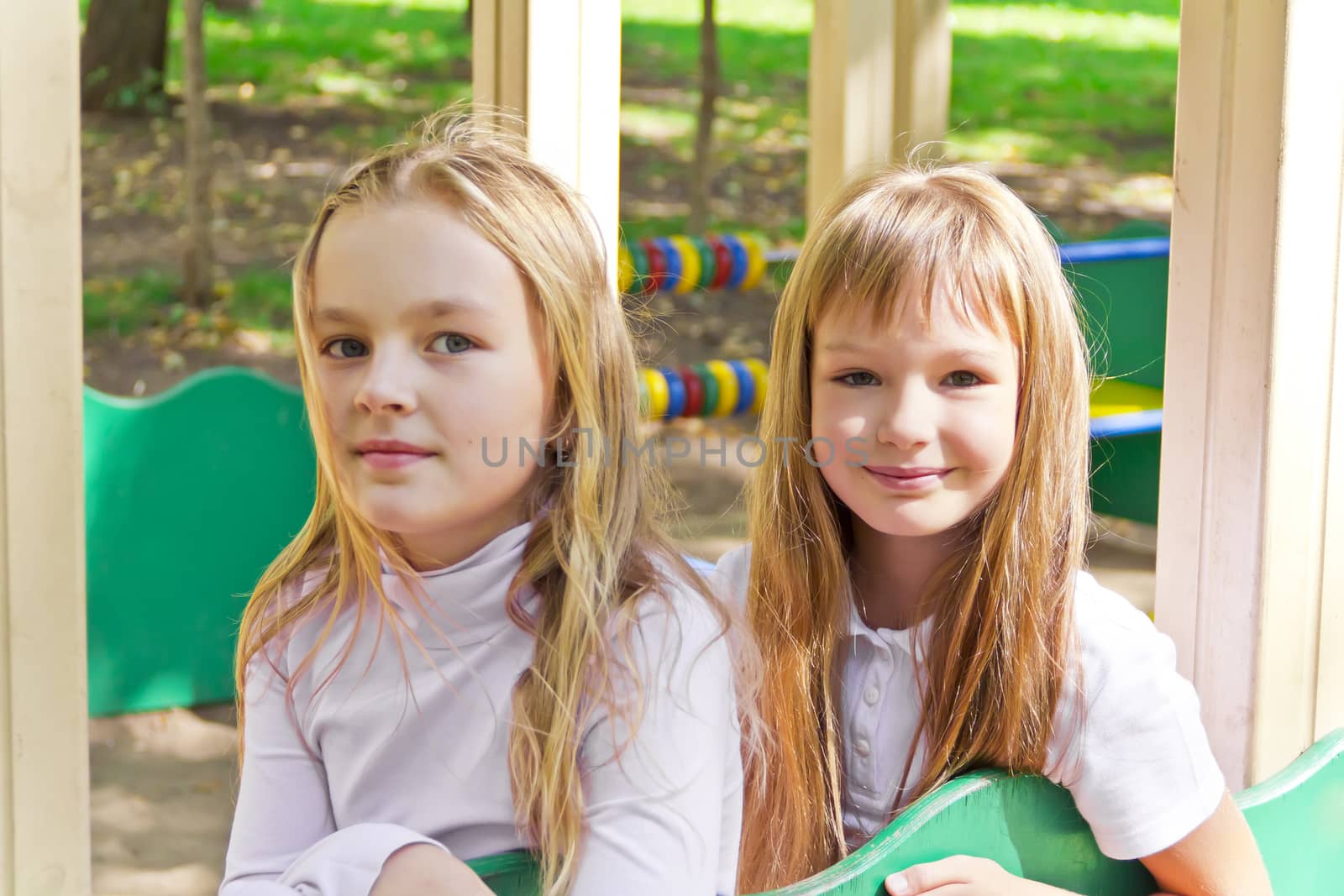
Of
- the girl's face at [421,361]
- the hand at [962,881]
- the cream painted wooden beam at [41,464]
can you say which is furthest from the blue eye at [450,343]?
the hand at [962,881]

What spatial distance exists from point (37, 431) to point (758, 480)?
0.55 meters

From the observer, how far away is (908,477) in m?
1.09

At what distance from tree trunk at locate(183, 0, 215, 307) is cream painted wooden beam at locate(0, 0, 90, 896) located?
289cm

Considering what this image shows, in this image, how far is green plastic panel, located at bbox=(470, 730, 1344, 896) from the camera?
3.46ft

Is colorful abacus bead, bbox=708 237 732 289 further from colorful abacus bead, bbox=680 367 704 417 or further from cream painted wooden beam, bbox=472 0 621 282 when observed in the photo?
cream painted wooden beam, bbox=472 0 621 282

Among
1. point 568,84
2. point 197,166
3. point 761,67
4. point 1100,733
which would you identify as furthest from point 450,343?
point 761,67

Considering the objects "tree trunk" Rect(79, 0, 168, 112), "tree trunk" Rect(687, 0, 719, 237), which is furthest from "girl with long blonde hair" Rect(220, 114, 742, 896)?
"tree trunk" Rect(79, 0, 168, 112)

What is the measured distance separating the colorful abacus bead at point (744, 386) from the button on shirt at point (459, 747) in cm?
218

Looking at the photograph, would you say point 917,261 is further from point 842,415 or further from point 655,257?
point 655,257

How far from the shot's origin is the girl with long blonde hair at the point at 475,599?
0.90 meters

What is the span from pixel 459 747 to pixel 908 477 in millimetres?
384

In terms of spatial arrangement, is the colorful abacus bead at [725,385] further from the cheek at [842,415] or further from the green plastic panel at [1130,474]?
the cheek at [842,415]

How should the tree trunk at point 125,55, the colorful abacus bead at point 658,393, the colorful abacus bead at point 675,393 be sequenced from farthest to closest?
the tree trunk at point 125,55 < the colorful abacus bead at point 675,393 < the colorful abacus bead at point 658,393

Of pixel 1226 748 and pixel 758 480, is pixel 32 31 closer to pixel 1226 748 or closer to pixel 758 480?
pixel 758 480
